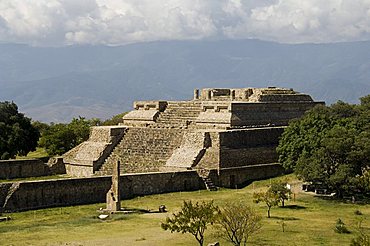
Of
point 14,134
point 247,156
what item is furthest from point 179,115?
point 14,134

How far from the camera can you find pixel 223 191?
41.8 metres

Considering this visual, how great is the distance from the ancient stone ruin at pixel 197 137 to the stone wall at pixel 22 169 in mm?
1850

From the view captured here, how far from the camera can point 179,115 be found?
53062 mm

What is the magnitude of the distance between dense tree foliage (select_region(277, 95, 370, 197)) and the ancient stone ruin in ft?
11.6

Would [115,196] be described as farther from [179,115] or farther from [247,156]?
[179,115]

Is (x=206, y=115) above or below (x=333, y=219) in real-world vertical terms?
above

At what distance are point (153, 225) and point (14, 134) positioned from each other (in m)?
26.3

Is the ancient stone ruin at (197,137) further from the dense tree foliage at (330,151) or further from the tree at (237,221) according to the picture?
the tree at (237,221)

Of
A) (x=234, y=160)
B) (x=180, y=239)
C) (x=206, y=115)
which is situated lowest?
(x=180, y=239)

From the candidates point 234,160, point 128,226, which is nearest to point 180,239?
point 128,226

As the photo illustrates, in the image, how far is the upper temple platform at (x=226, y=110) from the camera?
48.8 meters

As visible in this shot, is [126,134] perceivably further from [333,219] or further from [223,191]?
[333,219]

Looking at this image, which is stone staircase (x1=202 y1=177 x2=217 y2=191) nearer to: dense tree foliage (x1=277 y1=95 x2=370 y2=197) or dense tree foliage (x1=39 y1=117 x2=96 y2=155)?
dense tree foliage (x1=277 y1=95 x2=370 y2=197)

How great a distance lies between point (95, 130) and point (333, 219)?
24.1 metres
